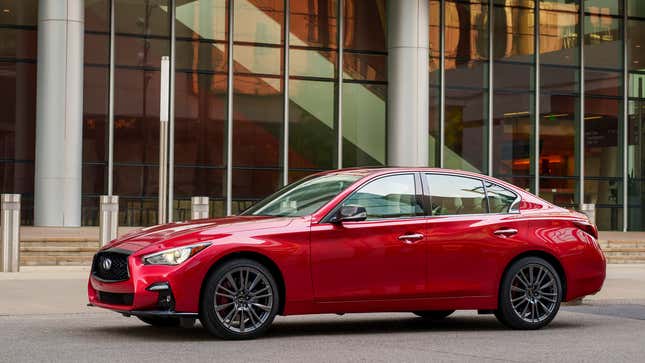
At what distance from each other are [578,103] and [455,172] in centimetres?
2535

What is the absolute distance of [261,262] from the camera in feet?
32.2

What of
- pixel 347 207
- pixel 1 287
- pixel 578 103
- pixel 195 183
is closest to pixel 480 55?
pixel 578 103

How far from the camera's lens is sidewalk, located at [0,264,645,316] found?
12.3 metres

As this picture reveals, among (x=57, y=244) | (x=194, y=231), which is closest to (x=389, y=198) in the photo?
(x=194, y=231)

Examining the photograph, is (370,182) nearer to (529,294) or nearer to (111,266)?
(529,294)

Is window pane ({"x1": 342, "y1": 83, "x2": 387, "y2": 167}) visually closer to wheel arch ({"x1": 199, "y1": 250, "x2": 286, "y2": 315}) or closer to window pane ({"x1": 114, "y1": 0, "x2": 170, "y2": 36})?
window pane ({"x1": 114, "y1": 0, "x2": 170, "y2": 36})

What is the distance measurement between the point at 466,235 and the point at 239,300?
2390 millimetres

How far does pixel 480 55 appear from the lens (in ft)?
113

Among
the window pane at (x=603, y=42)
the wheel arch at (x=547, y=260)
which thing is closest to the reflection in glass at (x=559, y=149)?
the window pane at (x=603, y=42)

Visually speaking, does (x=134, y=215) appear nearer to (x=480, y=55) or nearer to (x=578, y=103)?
(x=480, y=55)

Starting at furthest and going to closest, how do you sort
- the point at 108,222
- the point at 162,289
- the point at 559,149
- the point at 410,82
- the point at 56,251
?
1. the point at 559,149
2. the point at 410,82
3. the point at 56,251
4. the point at 108,222
5. the point at 162,289

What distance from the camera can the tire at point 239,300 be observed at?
31.2 feet

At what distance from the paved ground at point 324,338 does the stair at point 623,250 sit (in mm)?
11913

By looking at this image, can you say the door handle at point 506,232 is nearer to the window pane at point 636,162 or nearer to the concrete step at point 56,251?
the concrete step at point 56,251
